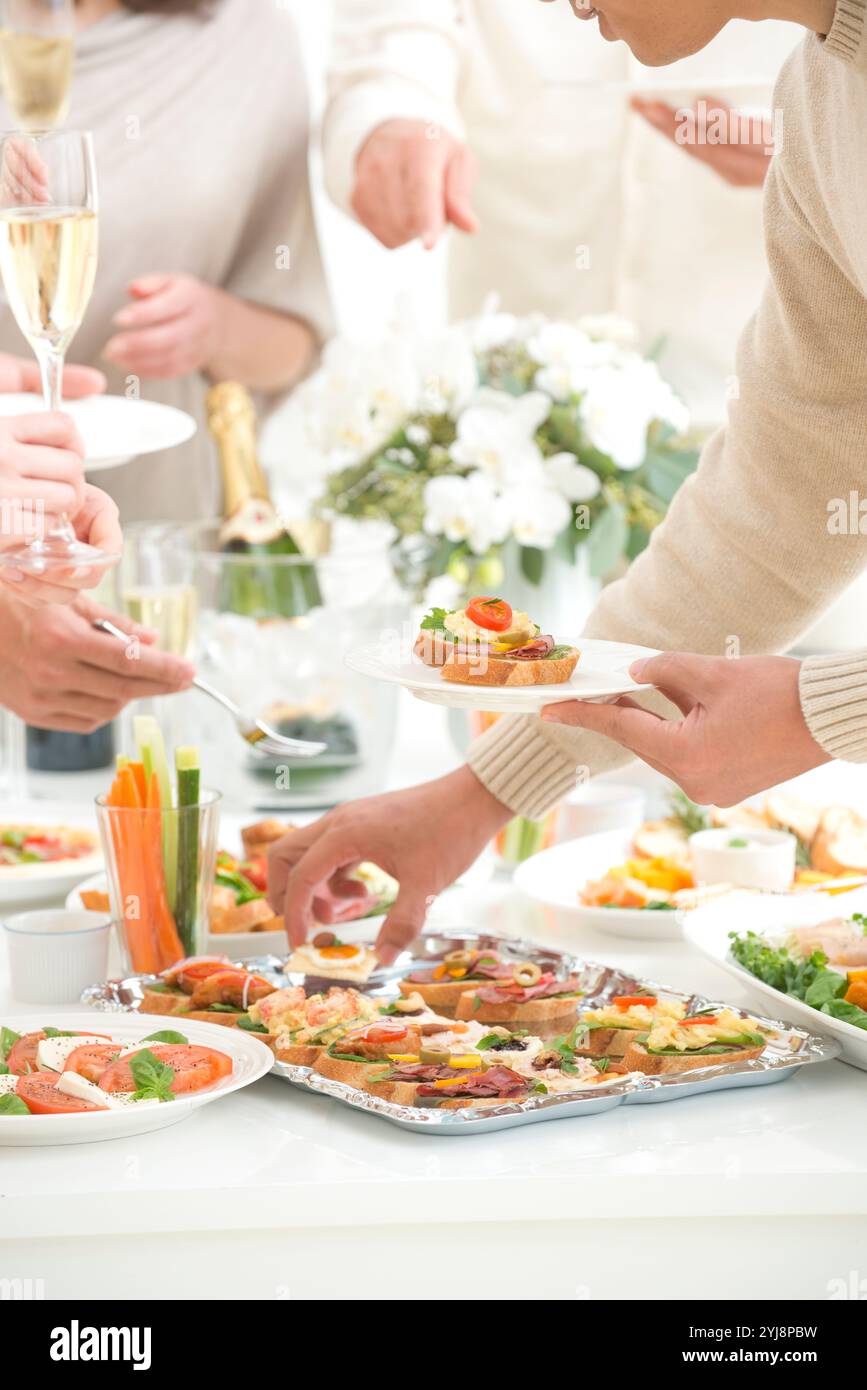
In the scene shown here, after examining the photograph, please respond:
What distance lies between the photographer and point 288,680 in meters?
2.13

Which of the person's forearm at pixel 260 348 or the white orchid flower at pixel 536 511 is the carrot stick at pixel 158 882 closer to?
the white orchid flower at pixel 536 511

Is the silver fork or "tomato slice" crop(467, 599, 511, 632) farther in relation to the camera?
the silver fork

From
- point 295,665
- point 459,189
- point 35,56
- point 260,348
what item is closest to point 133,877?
point 295,665

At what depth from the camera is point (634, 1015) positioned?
123 centimetres

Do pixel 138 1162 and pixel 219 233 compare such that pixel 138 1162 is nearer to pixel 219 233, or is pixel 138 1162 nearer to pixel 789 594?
pixel 789 594

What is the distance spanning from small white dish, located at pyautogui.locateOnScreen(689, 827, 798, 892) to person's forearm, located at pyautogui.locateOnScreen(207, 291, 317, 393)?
1408 millimetres

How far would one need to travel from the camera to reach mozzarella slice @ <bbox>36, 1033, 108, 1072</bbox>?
3.81 feet

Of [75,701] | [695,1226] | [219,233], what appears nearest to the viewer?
[695,1226]

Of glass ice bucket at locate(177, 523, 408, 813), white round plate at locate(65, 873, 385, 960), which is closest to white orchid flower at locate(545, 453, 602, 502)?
glass ice bucket at locate(177, 523, 408, 813)

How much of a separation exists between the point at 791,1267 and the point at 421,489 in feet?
3.92

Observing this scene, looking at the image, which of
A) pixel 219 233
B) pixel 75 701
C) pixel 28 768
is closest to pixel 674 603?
pixel 75 701

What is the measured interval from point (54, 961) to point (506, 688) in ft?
1.94

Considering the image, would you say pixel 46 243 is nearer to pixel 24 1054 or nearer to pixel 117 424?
pixel 117 424

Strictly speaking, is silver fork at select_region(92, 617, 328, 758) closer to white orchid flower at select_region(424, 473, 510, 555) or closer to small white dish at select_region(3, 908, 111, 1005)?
small white dish at select_region(3, 908, 111, 1005)
